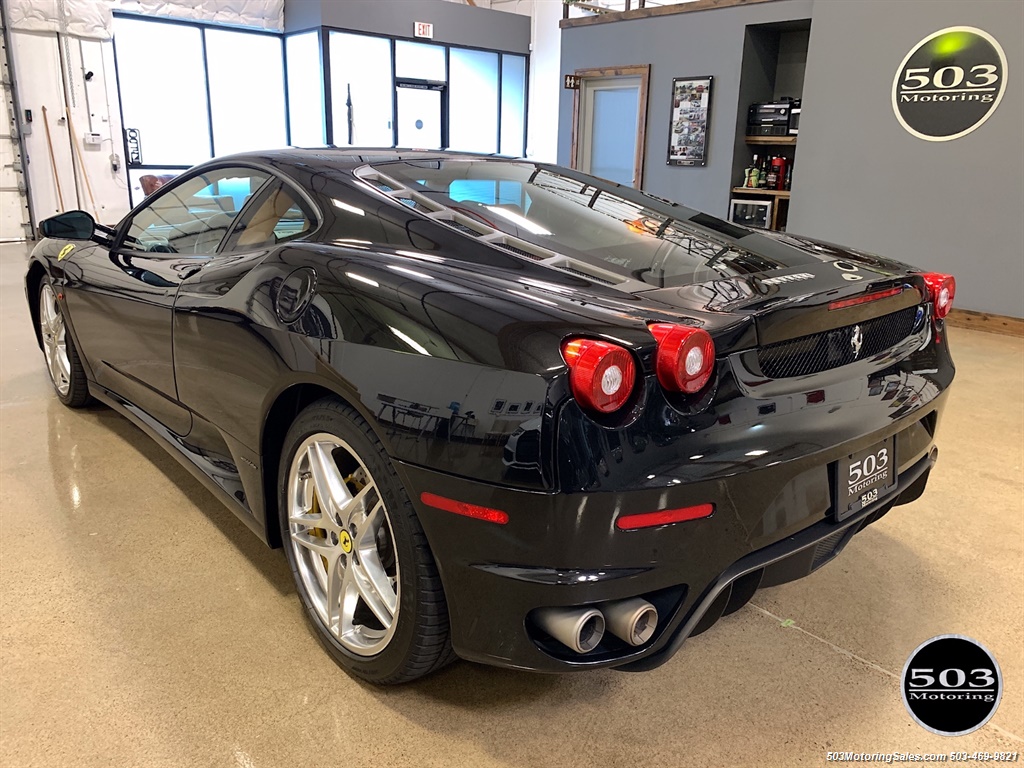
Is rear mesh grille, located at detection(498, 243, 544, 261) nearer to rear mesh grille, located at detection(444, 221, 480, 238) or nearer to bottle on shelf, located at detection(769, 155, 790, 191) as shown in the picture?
rear mesh grille, located at detection(444, 221, 480, 238)

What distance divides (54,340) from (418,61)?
41.0 ft

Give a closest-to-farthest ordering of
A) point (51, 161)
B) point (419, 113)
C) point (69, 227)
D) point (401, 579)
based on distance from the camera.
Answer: point (401, 579)
point (69, 227)
point (51, 161)
point (419, 113)

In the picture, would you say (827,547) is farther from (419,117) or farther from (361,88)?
(419,117)

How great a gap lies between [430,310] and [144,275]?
4.67 feet

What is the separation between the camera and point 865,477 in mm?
1601

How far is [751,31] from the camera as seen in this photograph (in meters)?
7.76

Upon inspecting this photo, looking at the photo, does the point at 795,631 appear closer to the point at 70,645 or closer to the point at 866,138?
the point at 70,645

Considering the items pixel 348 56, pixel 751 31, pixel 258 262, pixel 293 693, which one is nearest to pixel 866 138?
pixel 751 31

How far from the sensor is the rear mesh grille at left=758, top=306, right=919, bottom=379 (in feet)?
4.67

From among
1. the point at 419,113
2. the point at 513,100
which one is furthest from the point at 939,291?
the point at 513,100

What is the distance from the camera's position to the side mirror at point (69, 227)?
295 cm

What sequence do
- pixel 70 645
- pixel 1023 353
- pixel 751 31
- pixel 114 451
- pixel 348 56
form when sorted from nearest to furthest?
pixel 70 645 < pixel 114 451 < pixel 1023 353 < pixel 751 31 < pixel 348 56

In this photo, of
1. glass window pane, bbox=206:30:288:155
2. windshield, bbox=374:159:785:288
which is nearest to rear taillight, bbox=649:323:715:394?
windshield, bbox=374:159:785:288

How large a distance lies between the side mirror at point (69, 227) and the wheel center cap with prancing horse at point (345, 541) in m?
2.02
